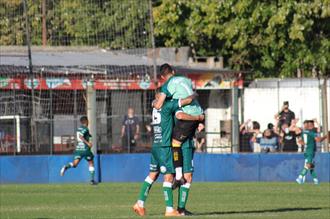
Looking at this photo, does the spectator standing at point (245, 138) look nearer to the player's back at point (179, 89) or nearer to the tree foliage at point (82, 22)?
the tree foliage at point (82, 22)

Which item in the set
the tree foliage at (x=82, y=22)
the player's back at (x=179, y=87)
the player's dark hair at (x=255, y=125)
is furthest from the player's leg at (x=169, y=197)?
the tree foliage at (x=82, y=22)

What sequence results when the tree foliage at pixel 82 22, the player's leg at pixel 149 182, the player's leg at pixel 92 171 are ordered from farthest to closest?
the tree foliage at pixel 82 22
the player's leg at pixel 92 171
the player's leg at pixel 149 182

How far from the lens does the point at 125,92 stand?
3709 centimetres

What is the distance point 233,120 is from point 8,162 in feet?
20.5

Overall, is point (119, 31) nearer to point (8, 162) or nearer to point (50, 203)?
point (8, 162)

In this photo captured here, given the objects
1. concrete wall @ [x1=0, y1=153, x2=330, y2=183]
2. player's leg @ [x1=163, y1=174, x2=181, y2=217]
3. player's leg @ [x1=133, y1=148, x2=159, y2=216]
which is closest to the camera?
player's leg @ [x1=163, y1=174, x2=181, y2=217]

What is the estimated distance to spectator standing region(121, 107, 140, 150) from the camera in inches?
1401

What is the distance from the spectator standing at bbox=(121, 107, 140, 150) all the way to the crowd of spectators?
2998mm

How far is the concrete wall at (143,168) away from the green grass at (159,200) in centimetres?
190

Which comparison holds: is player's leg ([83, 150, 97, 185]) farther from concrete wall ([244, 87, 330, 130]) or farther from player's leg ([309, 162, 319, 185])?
concrete wall ([244, 87, 330, 130])


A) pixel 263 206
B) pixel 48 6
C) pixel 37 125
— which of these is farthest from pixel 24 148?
pixel 263 206

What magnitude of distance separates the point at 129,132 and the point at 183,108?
16.6 metres

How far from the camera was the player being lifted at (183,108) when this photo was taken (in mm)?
18969

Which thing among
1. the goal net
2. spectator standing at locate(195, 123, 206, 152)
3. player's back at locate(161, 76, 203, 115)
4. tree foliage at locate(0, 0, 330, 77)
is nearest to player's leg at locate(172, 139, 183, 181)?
player's back at locate(161, 76, 203, 115)
